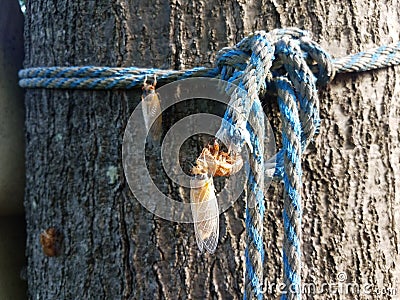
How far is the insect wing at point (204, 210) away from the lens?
0.81 meters

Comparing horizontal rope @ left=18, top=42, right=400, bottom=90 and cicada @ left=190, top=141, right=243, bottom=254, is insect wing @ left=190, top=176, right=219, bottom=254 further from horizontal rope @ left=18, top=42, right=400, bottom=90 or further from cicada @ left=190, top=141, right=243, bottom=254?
horizontal rope @ left=18, top=42, right=400, bottom=90

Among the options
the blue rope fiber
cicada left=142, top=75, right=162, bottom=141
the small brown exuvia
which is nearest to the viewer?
the blue rope fiber

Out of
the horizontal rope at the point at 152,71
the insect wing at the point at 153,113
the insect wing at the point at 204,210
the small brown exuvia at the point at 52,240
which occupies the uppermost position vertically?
the horizontal rope at the point at 152,71

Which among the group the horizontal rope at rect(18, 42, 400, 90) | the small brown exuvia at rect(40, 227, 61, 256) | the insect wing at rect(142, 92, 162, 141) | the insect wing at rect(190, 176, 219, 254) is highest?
the horizontal rope at rect(18, 42, 400, 90)

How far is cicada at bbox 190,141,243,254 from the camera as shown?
0.79m

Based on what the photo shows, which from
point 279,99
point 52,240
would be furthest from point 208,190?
point 52,240

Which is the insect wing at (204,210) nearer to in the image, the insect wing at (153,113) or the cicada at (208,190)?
the cicada at (208,190)

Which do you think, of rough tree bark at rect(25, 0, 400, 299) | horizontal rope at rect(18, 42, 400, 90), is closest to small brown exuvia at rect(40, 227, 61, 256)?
rough tree bark at rect(25, 0, 400, 299)

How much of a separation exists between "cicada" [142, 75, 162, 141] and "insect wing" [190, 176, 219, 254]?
140mm

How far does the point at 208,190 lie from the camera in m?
0.81

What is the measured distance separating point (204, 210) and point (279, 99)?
20 centimetres

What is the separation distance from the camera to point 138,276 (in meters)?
0.94

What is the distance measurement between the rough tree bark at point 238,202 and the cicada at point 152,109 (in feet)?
0.10

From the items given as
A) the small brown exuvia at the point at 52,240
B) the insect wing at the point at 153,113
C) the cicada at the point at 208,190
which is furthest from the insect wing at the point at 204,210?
the small brown exuvia at the point at 52,240
